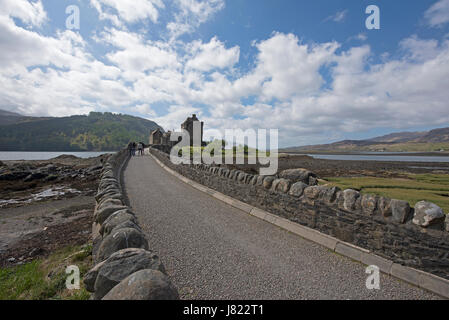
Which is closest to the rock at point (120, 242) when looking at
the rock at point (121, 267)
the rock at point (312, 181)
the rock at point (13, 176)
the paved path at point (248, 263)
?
the rock at point (121, 267)

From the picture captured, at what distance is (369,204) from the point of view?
382 centimetres

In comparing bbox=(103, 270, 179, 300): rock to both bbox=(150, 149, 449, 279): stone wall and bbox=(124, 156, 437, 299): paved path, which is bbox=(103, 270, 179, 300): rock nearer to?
bbox=(124, 156, 437, 299): paved path

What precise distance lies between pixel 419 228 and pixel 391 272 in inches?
33.3

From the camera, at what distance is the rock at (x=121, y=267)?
220cm

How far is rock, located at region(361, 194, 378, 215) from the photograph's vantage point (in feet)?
12.3

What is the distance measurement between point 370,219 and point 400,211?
51cm

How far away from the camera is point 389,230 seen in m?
3.53

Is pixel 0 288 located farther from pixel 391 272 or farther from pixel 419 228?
pixel 419 228

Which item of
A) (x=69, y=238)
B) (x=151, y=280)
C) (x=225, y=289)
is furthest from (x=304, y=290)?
(x=69, y=238)

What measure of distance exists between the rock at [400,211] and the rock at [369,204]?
10.6 inches

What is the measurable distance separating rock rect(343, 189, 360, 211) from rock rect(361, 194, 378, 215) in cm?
14

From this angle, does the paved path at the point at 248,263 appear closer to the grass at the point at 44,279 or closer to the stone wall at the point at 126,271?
the stone wall at the point at 126,271

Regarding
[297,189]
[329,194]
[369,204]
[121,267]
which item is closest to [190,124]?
[297,189]

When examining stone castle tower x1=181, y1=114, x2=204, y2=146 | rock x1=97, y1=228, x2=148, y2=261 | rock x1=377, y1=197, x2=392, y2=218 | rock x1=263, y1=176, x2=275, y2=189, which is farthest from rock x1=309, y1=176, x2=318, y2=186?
stone castle tower x1=181, y1=114, x2=204, y2=146
